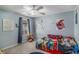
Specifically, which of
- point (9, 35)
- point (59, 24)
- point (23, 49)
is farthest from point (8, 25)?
point (59, 24)

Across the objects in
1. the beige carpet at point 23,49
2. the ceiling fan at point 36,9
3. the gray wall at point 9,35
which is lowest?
the beige carpet at point 23,49

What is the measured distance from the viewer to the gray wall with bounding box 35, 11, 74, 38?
1513 mm

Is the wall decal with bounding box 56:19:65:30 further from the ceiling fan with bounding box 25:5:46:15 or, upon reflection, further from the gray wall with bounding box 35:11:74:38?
the ceiling fan with bounding box 25:5:46:15

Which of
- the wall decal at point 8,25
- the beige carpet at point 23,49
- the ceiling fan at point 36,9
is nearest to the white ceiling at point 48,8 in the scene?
the ceiling fan at point 36,9

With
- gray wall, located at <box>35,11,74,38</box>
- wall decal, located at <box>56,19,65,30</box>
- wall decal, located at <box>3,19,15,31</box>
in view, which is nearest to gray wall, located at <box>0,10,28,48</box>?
wall decal, located at <box>3,19,15,31</box>

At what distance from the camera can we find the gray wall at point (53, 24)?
1513 mm

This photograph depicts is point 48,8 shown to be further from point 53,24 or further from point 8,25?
point 8,25

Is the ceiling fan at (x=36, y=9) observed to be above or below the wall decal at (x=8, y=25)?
above

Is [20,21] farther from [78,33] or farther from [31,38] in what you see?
[78,33]

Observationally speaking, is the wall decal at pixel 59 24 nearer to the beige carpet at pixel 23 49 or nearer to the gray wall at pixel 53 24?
the gray wall at pixel 53 24

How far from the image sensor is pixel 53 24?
156cm
